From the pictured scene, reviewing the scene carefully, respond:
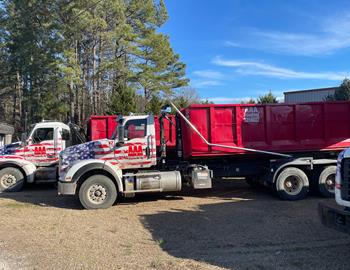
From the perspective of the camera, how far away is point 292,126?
11469mm

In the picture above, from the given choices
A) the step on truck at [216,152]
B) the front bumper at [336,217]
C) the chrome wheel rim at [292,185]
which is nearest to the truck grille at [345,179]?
the front bumper at [336,217]

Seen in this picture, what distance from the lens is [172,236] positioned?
7.51 meters

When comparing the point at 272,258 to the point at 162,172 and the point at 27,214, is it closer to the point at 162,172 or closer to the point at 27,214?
the point at 162,172

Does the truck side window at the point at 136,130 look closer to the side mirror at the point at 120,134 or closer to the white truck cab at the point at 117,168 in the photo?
the white truck cab at the point at 117,168

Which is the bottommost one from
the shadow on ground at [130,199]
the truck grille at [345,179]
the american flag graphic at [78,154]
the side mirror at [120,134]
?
the shadow on ground at [130,199]

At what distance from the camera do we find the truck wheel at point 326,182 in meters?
11.2

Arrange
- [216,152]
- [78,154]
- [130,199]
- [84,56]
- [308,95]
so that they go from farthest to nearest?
[308,95]
[84,56]
[130,199]
[216,152]
[78,154]

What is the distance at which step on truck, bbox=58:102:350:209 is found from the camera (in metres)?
10.7

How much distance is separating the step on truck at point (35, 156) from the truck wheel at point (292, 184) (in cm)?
693

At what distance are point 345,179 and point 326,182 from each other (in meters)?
5.74

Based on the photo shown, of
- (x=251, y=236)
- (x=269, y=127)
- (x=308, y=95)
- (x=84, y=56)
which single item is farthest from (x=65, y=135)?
(x=308, y=95)

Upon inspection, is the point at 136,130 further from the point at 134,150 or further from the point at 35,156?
the point at 35,156

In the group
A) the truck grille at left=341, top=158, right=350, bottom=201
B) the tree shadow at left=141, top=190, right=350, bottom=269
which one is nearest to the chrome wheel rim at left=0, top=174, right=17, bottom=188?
the tree shadow at left=141, top=190, right=350, bottom=269

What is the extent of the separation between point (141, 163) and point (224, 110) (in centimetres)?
269
